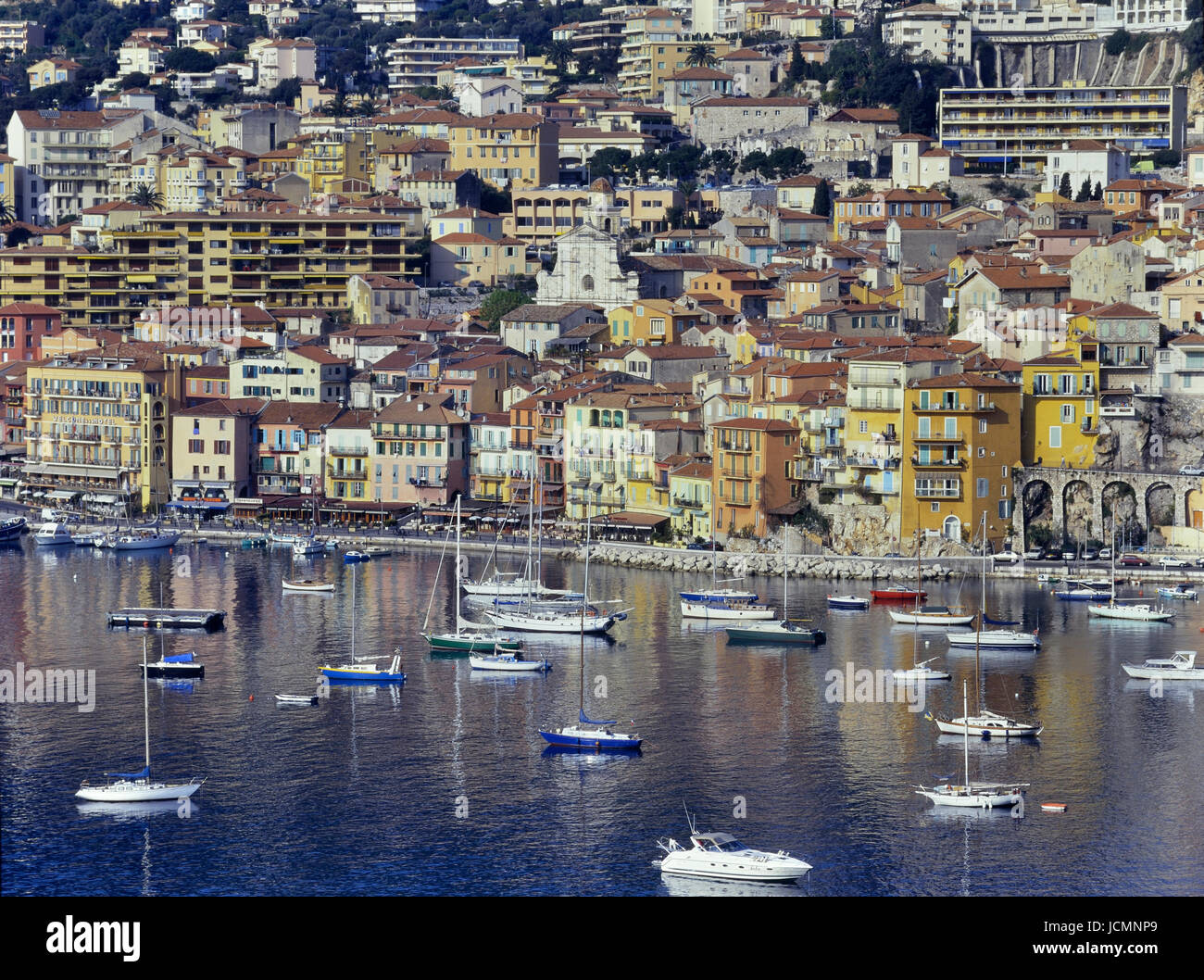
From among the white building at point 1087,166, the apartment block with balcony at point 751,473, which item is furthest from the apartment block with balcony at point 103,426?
the white building at point 1087,166

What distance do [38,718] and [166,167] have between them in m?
45.6

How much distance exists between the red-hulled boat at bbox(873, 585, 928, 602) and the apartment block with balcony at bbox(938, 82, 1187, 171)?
112 ft

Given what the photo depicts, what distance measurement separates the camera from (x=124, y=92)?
8531 centimetres

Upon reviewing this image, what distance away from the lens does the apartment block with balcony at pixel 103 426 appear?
168 feet

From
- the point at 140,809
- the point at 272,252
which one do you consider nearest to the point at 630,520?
the point at 140,809

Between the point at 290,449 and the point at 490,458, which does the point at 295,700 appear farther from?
the point at 290,449

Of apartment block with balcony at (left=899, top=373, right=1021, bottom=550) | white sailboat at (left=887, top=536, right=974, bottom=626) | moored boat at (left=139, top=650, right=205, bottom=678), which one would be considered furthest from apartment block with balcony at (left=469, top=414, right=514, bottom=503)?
moored boat at (left=139, top=650, right=205, bottom=678)

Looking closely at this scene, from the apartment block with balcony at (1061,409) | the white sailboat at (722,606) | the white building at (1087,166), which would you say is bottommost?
the white sailboat at (722,606)

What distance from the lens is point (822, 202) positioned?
66.3 m

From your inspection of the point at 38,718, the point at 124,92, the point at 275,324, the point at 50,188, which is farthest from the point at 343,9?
the point at 38,718

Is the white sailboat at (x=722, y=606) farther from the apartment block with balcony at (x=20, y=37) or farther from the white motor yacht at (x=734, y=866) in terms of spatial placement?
the apartment block with balcony at (x=20, y=37)

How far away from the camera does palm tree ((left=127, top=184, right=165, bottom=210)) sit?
2771 inches

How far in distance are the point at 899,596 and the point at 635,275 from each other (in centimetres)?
2185

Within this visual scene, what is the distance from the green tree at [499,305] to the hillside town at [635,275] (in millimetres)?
127
